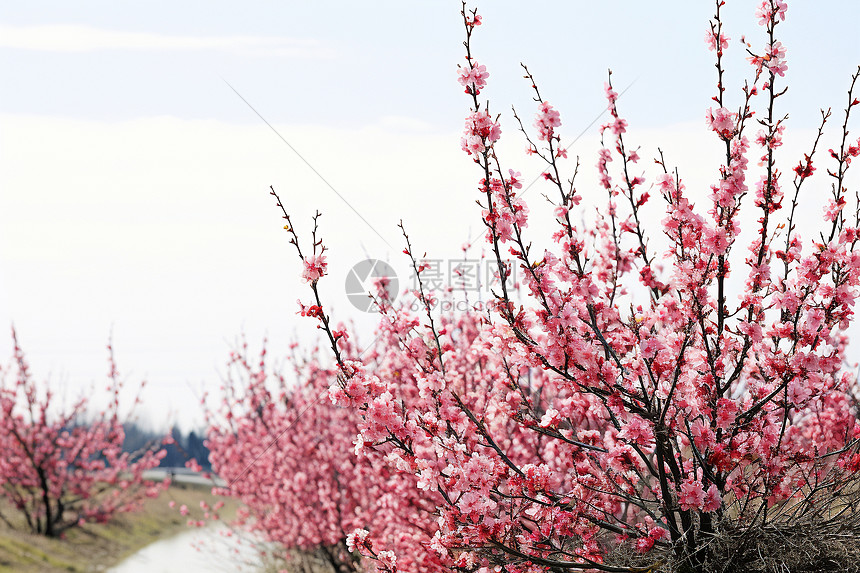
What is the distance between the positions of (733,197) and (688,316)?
62 centimetres

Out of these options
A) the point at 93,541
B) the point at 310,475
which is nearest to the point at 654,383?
the point at 310,475

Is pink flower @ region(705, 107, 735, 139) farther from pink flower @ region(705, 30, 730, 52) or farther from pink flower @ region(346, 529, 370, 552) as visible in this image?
pink flower @ region(346, 529, 370, 552)

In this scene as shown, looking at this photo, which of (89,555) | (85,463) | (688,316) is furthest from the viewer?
(85,463)

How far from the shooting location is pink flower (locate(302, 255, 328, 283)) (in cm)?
325

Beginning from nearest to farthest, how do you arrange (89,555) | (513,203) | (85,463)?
(513,203), (89,555), (85,463)

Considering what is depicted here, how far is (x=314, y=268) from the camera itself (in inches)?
128

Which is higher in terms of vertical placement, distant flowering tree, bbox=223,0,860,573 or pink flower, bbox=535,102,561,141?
pink flower, bbox=535,102,561,141

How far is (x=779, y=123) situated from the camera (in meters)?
3.46

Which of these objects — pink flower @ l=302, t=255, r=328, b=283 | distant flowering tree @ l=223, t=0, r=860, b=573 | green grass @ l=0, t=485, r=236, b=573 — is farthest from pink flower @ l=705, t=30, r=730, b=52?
green grass @ l=0, t=485, r=236, b=573

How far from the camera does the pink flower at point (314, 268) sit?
325 cm

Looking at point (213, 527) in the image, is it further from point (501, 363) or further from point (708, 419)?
point (708, 419)

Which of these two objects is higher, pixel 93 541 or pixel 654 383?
pixel 654 383

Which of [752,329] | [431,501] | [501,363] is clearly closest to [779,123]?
[752,329]

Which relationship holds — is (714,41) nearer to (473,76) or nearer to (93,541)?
(473,76)
